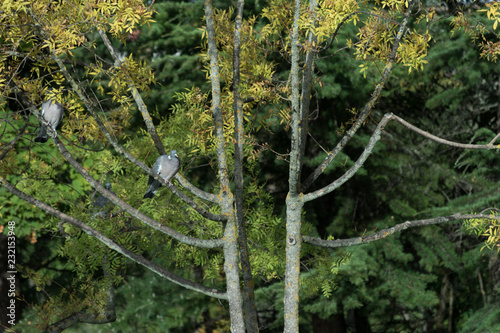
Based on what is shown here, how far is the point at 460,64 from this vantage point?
27.7ft

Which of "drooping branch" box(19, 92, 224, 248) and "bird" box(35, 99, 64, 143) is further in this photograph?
"bird" box(35, 99, 64, 143)

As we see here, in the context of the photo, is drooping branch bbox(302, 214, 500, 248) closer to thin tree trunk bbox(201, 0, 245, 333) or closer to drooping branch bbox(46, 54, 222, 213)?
thin tree trunk bbox(201, 0, 245, 333)

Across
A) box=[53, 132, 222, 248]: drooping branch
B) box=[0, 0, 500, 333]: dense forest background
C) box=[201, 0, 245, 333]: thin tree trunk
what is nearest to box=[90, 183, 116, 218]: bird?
box=[0, 0, 500, 333]: dense forest background

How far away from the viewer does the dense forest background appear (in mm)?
7551

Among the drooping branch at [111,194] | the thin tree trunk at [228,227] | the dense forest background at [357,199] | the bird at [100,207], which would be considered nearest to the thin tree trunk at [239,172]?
the thin tree trunk at [228,227]

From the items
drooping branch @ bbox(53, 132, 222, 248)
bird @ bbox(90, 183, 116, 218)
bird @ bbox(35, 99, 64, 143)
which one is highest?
bird @ bbox(90, 183, 116, 218)

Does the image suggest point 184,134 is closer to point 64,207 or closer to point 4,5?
point 64,207

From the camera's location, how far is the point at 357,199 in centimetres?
898

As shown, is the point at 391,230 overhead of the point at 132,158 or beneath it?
beneath

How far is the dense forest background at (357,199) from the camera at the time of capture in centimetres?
755

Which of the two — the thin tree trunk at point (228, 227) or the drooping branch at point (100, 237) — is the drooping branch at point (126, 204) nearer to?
the thin tree trunk at point (228, 227)

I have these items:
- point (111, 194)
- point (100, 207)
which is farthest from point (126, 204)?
point (100, 207)

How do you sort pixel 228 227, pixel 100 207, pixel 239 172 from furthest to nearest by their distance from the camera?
1. pixel 100 207
2. pixel 239 172
3. pixel 228 227

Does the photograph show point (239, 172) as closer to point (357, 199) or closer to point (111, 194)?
point (111, 194)
